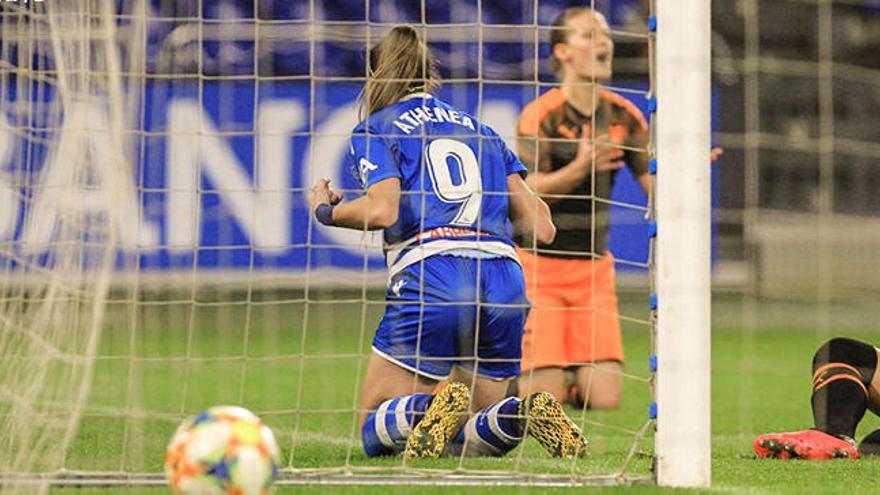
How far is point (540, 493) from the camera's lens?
5379 millimetres

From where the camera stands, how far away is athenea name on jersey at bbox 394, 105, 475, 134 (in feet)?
22.1

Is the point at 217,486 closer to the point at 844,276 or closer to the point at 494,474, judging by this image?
the point at 494,474

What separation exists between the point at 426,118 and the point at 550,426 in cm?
132

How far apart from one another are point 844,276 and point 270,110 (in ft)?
18.8

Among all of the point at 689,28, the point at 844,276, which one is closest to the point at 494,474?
the point at 689,28

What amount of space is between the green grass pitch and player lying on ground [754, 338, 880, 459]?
0.12m

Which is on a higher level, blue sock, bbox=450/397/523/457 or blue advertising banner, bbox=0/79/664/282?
blue advertising banner, bbox=0/79/664/282

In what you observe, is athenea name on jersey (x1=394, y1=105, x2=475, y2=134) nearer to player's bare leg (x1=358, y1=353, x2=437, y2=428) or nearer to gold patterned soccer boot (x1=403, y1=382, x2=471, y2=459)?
player's bare leg (x1=358, y1=353, x2=437, y2=428)

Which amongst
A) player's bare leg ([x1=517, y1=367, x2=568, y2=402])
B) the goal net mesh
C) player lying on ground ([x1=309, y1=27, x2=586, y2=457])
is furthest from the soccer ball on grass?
player's bare leg ([x1=517, y1=367, x2=568, y2=402])

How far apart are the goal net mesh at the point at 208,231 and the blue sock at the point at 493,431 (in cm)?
7

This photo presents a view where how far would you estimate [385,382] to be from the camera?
6719 millimetres

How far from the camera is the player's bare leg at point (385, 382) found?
6.71 meters

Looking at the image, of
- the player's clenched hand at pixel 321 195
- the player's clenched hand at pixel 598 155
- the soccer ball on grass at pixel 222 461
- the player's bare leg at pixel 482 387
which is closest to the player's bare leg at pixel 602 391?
the player's clenched hand at pixel 598 155

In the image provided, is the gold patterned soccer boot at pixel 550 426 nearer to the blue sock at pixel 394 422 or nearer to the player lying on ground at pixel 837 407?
the blue sock at pixel 394 422
